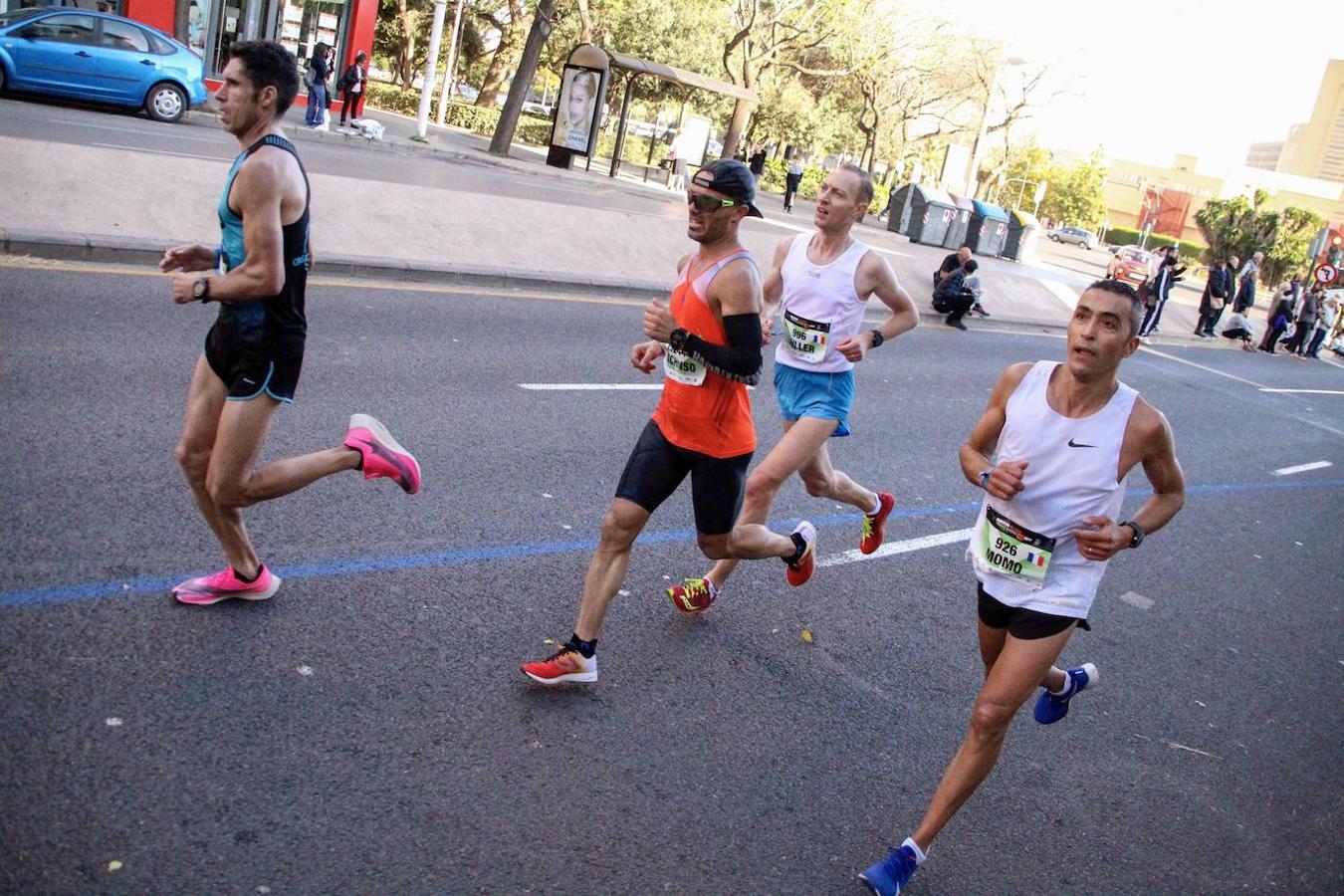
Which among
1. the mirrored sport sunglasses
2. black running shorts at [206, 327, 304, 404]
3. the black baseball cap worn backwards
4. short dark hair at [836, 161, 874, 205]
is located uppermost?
short dark hair at [836, 161, 874, 205]

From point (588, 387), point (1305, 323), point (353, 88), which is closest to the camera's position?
point (588, 387)

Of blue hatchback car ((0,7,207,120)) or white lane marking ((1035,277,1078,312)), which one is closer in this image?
blue hatchback car ((0,7,207,120))

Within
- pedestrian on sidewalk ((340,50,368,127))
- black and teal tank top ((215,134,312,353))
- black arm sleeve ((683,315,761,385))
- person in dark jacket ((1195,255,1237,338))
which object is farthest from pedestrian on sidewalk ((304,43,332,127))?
black arm sleeve ((683,315,761,385))

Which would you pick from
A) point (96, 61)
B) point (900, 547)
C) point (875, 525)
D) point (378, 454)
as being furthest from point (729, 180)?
point (96, 61)

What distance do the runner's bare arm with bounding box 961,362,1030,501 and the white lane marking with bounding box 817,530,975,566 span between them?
2.50 m

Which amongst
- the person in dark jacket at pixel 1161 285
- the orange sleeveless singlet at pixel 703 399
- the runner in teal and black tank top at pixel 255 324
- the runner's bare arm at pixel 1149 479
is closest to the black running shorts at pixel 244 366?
the runner in teal and black tank top at pixel 255 324

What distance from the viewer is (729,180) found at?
4.07m

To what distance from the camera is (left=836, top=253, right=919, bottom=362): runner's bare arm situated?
17.8 ft

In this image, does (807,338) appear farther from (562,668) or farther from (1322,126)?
(1322,126)

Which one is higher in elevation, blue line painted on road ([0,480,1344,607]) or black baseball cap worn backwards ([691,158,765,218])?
black baseball cap worn backwards ([691,158,765,218])

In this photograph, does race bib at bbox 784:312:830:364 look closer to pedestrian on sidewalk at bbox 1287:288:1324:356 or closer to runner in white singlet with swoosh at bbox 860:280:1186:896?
runner in white singlet with swoosh at bbox 860:280:1186:896

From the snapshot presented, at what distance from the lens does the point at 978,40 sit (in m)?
45.8

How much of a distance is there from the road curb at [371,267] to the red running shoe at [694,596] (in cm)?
718

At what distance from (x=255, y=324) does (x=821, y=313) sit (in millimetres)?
2645
